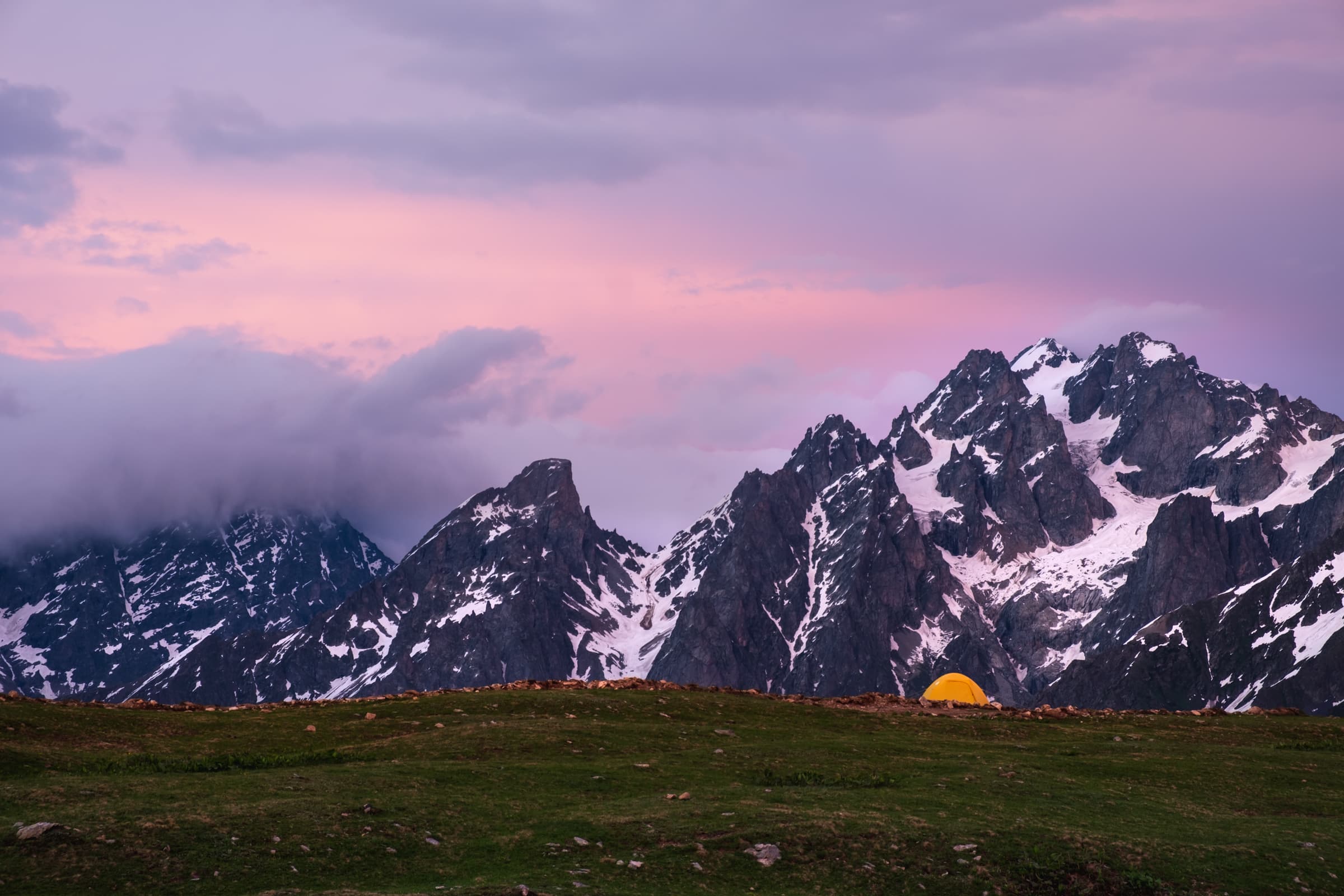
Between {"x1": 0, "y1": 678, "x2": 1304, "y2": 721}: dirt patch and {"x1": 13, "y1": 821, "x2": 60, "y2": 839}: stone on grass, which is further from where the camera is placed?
{"x1": 0, "y1": 678, "x2": 1304, "y2": 721}: dirt patch

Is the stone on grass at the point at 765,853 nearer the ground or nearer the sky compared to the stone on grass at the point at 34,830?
nearer the ground

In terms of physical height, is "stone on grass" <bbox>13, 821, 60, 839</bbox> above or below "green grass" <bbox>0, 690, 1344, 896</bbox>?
above

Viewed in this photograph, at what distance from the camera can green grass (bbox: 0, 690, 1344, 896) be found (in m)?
27.1

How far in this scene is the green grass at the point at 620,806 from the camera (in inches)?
1066

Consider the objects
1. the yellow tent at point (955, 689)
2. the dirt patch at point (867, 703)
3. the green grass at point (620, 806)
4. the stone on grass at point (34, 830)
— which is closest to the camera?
the stone on grass at point (34, 830)

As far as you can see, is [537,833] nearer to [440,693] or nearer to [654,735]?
[654,735]

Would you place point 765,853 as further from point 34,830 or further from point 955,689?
point 955,689

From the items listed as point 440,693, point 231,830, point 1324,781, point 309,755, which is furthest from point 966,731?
point 231,830

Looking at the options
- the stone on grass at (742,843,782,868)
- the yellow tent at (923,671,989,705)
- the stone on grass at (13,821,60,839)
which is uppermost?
the stone on grass at (13,821,60,839)

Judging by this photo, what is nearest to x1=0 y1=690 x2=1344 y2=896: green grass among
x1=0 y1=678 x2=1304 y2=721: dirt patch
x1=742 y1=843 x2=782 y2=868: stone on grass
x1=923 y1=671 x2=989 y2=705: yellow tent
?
x1=742 y1=843 x2=782 y2=868: stone on grass

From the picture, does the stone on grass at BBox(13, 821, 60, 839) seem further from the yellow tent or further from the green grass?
the yellow tent

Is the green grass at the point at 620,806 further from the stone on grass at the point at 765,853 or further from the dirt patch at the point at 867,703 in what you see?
the dirt patch at the point at 867,703

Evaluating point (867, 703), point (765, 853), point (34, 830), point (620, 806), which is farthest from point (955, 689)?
point (34, 830)

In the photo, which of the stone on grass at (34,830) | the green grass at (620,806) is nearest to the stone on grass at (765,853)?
the green grass at (620,806)
